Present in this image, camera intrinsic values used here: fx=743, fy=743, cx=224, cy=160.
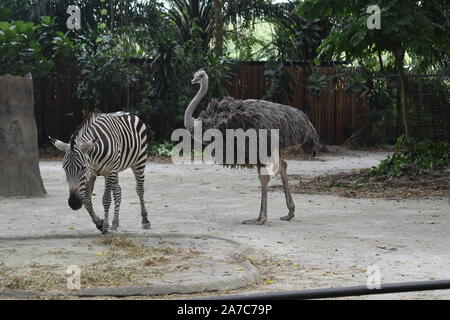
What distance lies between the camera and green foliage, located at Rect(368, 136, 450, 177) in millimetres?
13281

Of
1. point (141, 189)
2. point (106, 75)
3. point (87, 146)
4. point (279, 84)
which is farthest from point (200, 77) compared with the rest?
point (279, 84)

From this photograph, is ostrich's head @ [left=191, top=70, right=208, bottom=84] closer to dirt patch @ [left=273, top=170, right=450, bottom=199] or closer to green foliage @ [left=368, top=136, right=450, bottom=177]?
dirt patch @ [left=273, top=170, right=450, bottom=199]

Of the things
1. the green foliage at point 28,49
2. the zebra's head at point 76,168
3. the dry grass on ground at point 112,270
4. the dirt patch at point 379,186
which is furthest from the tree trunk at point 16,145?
the green foliage at point 28,49

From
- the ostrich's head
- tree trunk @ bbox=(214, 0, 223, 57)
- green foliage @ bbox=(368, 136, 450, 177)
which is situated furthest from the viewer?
tree trunk @ bbox=(214, 0, 223, 57)

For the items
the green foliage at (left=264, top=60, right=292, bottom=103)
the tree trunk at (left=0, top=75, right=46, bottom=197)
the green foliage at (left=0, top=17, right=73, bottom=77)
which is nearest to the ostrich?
the tree trunk at (left=0, top=75, right=46, bottom=197)

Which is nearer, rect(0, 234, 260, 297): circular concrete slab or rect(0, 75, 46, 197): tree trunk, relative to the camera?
rect(0, 234, 260, 297): circular concrete slab

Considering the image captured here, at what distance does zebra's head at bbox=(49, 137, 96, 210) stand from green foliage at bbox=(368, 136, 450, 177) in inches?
280

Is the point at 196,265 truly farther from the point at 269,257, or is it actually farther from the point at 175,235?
the point at 175,235

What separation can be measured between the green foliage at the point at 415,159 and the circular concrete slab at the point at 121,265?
A: 633 centimetres

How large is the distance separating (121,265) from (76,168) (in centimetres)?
144

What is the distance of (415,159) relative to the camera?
14.0 m

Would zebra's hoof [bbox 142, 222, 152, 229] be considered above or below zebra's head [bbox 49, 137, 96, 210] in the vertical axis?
below

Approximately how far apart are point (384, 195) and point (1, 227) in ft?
19.5

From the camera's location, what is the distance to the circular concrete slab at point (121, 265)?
18.1 ft
